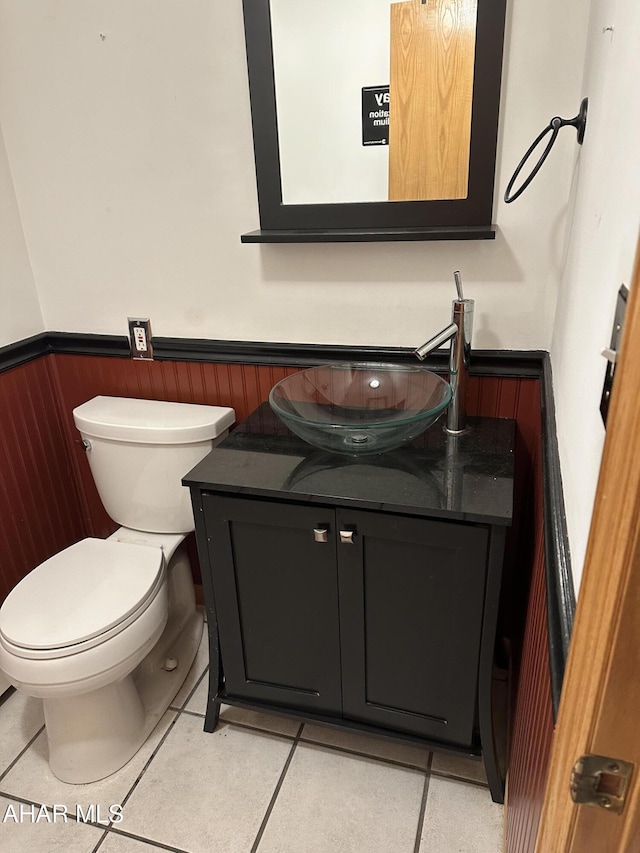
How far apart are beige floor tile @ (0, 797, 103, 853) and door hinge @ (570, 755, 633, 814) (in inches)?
51.0

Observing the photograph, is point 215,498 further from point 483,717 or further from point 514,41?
point 514,41

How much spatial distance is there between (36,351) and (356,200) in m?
1.08

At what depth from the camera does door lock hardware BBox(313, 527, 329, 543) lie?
4.21 ft

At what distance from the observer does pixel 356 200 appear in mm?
1446

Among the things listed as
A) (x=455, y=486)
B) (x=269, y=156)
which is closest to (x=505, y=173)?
(x=269, y=156)

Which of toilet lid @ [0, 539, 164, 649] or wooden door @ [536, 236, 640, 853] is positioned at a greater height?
wooden door @ [536, 236, 640, 853]

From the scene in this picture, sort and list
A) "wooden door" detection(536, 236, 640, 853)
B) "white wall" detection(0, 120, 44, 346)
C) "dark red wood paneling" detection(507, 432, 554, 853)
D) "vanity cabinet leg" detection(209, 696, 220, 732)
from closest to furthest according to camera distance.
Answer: "wooden door" detection(536, 236, 640, 853) → "dark red wood paneling" detection(507, 432, 554, 853) → "vanity cabinet leg" detection(209, 696, 220, 732) → "white wall" detection(0, 120, 44, 346)

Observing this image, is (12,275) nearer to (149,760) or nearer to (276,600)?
(276,600)

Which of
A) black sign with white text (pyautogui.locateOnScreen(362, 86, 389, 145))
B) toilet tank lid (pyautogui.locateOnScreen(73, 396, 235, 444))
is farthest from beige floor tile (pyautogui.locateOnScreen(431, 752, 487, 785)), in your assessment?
black sign with white text (pyautogui.locateOnScreen(362, 86, 389, 145))

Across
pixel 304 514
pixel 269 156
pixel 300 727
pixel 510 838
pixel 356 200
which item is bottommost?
pixel 300 727

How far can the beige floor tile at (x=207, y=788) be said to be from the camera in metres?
1.38

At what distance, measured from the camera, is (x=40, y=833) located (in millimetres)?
1398

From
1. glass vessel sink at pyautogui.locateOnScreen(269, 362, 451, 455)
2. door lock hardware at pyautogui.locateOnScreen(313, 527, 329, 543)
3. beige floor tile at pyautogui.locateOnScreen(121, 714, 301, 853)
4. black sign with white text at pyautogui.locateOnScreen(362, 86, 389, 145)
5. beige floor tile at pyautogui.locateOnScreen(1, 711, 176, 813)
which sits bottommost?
beige floor tile at pyautogui.locateOnScreen(1, 711, 176, 813)

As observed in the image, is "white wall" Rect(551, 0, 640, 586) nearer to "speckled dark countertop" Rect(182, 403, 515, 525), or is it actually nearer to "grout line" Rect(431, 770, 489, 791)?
"speckled dark countertop" Rect(182, 403, 515, 525)
